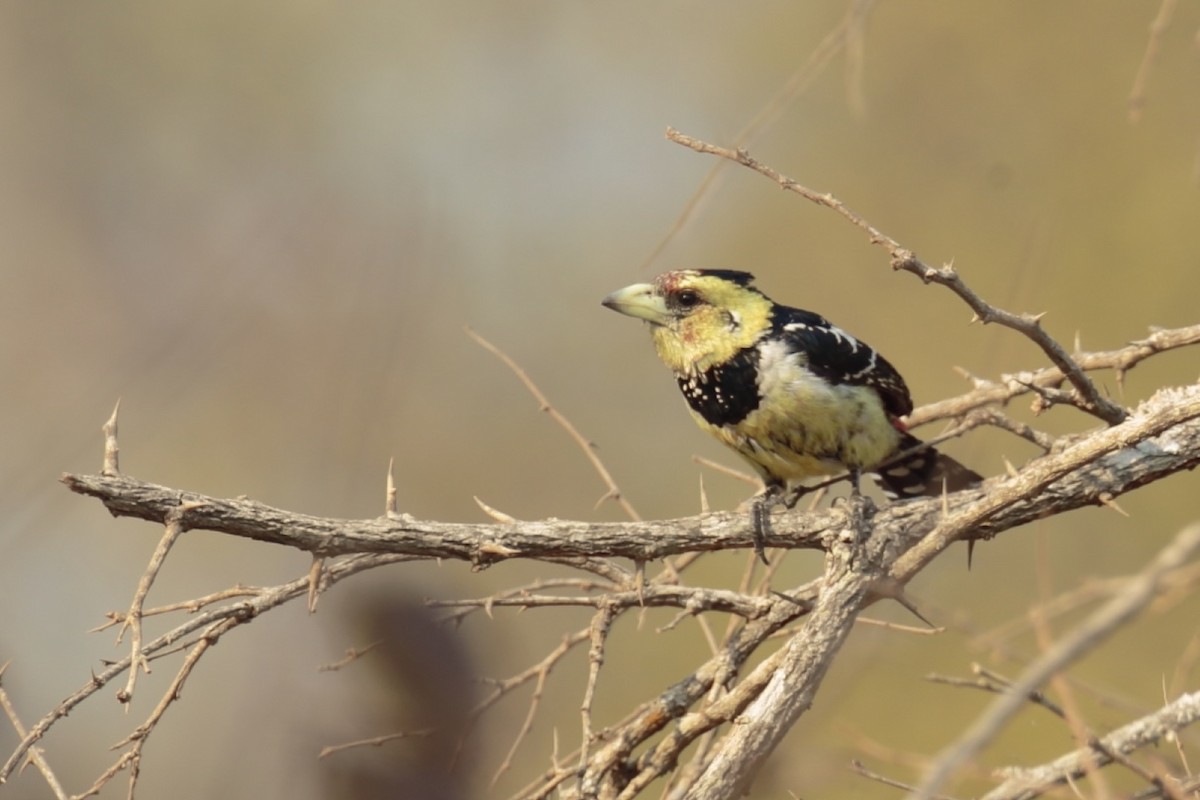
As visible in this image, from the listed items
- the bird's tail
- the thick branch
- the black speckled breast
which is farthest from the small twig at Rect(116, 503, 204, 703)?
the bird's tail

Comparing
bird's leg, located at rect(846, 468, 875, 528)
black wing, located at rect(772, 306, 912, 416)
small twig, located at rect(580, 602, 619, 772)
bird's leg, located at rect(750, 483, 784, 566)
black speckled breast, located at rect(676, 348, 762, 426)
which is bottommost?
small twig, located at rect(580, 602, 619, 772)

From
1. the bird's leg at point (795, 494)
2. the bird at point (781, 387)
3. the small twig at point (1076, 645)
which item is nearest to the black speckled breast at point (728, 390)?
the bird at point (781, 387)

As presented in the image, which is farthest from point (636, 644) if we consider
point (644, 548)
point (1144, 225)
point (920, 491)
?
point (644, 548)

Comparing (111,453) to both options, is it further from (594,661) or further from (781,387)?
(781,387)

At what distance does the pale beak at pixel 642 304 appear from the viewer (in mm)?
3449

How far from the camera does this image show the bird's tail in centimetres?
351

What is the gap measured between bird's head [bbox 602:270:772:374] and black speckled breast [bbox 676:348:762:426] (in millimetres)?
58

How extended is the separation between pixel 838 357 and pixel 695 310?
0.42 metres

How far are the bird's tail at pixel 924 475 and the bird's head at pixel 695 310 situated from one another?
59cm

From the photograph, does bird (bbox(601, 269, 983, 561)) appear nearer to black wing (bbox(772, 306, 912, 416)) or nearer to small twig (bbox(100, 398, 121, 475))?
black wing (bbox(772, 306, 912, 416))

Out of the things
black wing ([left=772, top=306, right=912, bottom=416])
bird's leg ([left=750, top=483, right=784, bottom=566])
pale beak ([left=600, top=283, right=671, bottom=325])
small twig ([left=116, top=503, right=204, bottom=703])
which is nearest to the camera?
small twig ([left=116, top=503, right=204, bottom=703])

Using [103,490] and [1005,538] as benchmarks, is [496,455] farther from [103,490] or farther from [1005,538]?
[103,490]

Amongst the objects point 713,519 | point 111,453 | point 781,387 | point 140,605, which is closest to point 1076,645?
point 140,605

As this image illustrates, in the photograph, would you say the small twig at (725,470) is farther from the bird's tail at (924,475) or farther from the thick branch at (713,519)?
the bird's tail at (924,475)
